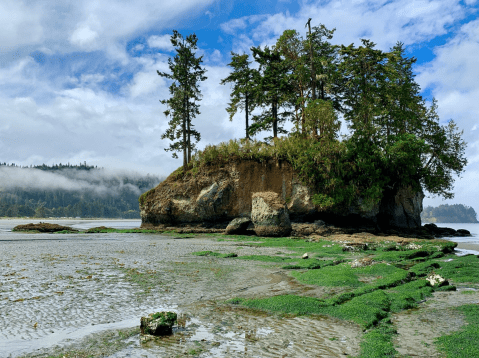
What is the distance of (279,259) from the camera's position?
12.5m

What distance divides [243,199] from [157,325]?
87.3 feet

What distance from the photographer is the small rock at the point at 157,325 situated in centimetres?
451

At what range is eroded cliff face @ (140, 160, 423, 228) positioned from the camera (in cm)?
2909

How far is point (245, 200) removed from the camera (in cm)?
3100

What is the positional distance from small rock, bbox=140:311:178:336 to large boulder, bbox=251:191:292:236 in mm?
19457

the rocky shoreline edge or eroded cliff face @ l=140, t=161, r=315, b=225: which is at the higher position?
eroded cliff face @ l=140, t=161, r=315, b=225

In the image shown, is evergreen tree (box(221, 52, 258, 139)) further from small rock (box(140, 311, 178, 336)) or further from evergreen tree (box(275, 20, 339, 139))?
small rock (box(140, 311, 178, 336))

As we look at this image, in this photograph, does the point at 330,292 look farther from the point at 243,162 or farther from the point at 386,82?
the point at 386,82

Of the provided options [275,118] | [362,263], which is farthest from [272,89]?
[362,263]

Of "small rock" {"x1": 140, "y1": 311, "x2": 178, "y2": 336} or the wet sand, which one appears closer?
the wet sand

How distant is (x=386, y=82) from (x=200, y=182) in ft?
69.7

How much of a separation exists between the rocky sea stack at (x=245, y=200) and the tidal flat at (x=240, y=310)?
727 inches

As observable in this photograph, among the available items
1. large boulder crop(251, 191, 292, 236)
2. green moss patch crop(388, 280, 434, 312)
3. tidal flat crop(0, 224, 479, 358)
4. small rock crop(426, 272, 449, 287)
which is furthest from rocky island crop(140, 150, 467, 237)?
green moss patch crop(388, 280, 434, 312)

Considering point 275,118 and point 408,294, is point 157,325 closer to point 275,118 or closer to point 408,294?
point 408,294
